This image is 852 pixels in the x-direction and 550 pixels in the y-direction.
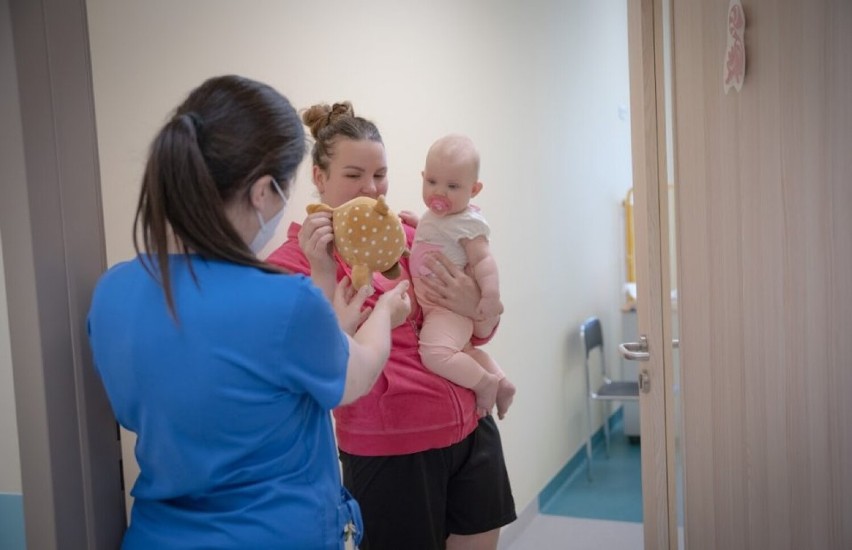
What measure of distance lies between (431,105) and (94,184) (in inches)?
64.3

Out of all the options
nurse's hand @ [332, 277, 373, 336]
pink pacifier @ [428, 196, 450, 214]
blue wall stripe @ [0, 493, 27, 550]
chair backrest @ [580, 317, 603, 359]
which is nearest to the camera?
blue wall stripe @ [0, 493, 27, 550]

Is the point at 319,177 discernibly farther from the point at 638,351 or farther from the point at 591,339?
the point at 591,339

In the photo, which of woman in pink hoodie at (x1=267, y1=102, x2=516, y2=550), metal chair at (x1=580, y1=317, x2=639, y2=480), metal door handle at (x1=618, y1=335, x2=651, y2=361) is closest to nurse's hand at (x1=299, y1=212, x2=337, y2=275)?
woman in pink hoodie at (x1=267, y1=102, x2=516, y2=550)

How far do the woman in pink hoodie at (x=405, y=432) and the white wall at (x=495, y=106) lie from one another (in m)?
0.32

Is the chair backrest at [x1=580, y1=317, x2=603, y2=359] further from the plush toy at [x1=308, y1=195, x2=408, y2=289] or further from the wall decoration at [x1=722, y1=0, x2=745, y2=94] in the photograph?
the plush toy at [x1=308, y1=195, x2=408, y2=289]

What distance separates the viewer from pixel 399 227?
1.39 meters

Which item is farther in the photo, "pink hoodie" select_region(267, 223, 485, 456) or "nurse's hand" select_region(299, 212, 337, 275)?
"pink hoodie" select_region(267, 223, 485, 456)

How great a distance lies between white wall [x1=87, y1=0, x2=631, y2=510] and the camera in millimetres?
1489

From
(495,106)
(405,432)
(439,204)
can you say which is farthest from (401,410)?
(495,106)

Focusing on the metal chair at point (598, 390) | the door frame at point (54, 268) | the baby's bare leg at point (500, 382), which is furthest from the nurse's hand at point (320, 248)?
the metal chair at point (598, 390)

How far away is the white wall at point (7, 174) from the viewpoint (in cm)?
104

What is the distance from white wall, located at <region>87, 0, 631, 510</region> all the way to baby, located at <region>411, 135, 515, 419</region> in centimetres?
49

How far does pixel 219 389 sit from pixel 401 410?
0.62 metres

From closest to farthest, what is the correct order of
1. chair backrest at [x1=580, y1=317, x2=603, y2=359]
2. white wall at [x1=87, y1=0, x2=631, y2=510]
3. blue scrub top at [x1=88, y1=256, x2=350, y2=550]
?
blue scrub top at [x1=88, y1=256, x2=350, y2=550], white wall at [x1=87, y1=0, x2=631, y2=510], chair backrest at [x1=580, y1=317, x2=603, y2=359]
